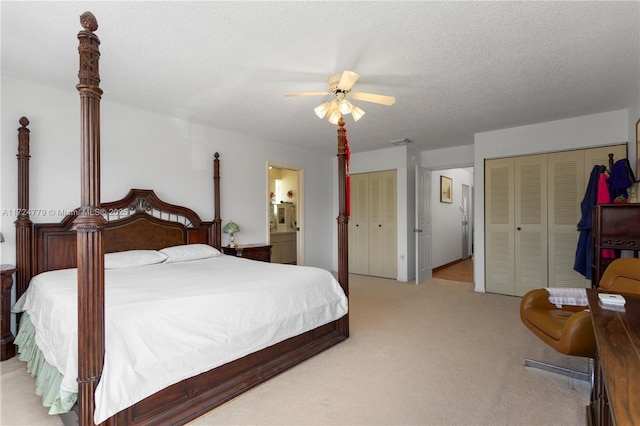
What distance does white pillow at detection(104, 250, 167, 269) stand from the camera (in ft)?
9.86

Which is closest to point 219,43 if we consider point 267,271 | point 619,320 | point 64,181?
point 267,271

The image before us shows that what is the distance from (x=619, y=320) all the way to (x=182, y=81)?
3.32 m

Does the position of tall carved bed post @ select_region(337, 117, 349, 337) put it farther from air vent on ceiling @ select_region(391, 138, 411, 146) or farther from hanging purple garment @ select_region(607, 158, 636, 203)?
hanging purple garment @ select_region(607, 158, 636, 203)

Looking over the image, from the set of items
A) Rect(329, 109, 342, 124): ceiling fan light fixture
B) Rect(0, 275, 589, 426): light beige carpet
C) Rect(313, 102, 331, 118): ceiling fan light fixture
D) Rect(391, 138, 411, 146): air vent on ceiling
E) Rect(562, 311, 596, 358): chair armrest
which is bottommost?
Rect(0, 275, 589, 426): light beige carpet

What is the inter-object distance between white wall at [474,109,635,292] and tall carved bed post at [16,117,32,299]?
203 inches

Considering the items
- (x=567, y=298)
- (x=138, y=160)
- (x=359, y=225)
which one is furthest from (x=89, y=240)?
(x=359, y=225)

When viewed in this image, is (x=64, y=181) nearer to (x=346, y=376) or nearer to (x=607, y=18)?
(x=346, y=376)

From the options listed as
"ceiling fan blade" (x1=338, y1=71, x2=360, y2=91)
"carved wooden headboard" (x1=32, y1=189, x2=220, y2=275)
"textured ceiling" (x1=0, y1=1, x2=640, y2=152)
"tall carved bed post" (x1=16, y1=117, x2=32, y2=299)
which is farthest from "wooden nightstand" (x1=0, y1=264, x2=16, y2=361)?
"ceiling fan blade" (x1=338, y1=71, x2=360, y2=91)

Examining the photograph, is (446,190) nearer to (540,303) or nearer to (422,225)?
(422,225)

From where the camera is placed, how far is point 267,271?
2746 millimetres

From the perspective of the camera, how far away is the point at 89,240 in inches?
55.9

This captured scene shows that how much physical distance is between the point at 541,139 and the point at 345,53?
321 centimetres

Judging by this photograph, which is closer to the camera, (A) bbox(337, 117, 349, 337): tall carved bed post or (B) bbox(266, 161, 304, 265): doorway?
(A) bbox(337, 117, 349, 337): tall carved bed post

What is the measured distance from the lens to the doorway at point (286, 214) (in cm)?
563
